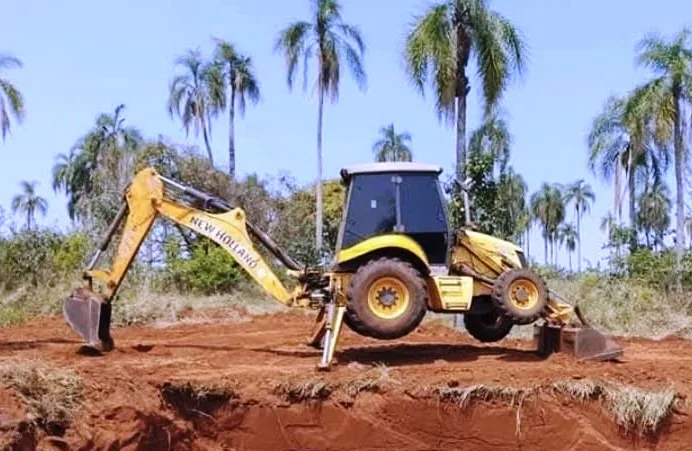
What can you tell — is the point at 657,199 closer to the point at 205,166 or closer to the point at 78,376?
the point at 205,166

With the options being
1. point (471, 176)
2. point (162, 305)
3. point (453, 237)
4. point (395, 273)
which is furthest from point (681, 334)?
point (162, 305)

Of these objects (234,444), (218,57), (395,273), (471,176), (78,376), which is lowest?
(234,444)

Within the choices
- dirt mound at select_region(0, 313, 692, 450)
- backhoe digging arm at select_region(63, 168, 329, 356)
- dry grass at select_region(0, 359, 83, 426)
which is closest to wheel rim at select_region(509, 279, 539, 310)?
dirt mound at select_region(0, 313, 692, 450)

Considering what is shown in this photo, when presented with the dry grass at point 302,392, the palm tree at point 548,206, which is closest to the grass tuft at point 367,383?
the dry grass at point 302,392

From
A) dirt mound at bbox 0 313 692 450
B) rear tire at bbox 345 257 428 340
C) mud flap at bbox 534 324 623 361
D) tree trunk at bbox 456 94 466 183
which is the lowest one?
dirt mound at bbox 0 313 692 450

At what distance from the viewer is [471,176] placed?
21.2 m

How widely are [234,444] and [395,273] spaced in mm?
2823

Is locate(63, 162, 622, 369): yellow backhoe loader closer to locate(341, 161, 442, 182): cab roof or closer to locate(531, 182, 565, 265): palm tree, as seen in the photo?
locate(341, 161, 442, 182): cab roof

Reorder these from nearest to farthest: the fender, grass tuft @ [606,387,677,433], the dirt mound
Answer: the dirt mound
grass tuft @ [606,387,677,433]
the fender

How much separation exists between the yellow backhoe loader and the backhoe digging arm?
1 centimetres

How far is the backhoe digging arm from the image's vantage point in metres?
12.4

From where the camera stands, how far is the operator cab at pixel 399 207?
1220cm

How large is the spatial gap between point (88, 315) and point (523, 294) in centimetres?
556

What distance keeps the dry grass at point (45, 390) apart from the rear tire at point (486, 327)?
20.3ft
